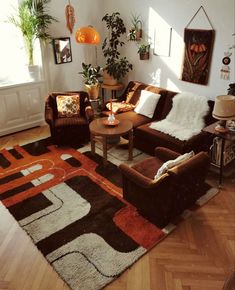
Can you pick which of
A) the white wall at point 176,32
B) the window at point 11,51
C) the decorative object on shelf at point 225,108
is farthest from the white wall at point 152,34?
the decorative object on shelf at point 225,108

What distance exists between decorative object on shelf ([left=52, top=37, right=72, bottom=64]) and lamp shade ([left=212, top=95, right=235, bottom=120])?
3.36 metres

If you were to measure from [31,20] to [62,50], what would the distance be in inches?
34.2

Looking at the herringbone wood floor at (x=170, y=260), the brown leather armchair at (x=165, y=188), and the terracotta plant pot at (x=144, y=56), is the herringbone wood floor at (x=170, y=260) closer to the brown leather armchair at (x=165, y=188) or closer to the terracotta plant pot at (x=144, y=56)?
the brown leather armchair at (x=165, y=188)

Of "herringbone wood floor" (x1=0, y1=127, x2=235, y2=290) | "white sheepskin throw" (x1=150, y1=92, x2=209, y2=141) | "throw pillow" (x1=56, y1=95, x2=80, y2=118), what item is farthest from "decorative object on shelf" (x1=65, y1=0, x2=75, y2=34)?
"herringbone wood floor" (x1=0, y1=127, x2=235, y2=290)

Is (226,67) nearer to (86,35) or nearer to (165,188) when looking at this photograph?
(86,35)

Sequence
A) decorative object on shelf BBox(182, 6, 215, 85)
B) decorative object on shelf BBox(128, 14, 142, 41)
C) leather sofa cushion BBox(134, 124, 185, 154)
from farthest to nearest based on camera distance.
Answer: decorative object on shelf BBox(128, 14, 142, 41) → decorative object on shelf BBox(182, 6, 215, 85) → leather sofa cushion BBox(134, 124, 185, 154)

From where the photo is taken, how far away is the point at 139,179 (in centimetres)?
301

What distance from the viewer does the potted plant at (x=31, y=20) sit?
194 inches

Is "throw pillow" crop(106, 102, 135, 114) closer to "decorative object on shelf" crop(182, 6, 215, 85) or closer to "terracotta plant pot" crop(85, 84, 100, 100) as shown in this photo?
"terracotta plant pot" crop(85, 84, 100, 100)

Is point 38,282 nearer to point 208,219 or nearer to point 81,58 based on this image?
point 208,219

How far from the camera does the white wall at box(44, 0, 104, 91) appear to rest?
17.9 feet

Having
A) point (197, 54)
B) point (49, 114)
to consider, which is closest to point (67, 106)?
point (49, 114)

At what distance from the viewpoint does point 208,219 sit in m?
Result: 3.27

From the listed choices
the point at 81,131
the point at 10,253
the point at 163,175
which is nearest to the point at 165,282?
the point at 163,175
